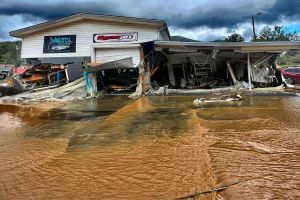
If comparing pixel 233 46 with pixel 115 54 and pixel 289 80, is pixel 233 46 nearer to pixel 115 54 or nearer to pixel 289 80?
pixel 115 54

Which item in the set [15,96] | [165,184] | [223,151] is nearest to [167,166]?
[165,184]

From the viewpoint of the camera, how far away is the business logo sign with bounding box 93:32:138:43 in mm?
22602

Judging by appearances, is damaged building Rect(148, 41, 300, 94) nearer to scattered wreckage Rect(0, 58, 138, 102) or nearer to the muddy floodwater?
scattered wreckage Rect(0, 58, 138, 102)

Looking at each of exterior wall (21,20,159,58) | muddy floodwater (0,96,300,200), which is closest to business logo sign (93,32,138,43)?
exterior wall (21,20,159,58)

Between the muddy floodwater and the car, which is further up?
the car

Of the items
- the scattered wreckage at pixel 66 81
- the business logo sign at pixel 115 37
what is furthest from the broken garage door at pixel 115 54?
the scattered wreckage at pixel 66 81

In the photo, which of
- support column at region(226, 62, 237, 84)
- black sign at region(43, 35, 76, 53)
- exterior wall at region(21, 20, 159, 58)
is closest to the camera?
support column at region(226, 62, 237, 84)

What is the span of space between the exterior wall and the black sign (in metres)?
0.23

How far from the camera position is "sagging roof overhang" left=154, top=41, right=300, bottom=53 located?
17375mm

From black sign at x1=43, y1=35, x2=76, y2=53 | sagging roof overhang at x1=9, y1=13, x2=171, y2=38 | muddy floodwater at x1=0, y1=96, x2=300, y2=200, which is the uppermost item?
sagging roof overhang at x1=9, y1=13, x2=171, y2=38

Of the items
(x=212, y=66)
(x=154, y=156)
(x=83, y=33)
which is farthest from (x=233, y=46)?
(x=154, y=156)

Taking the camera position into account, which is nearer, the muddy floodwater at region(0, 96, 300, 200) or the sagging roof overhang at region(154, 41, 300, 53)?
the muddy floodwater at region(0, 96, 300, 200)

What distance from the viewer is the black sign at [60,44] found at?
2353 cm

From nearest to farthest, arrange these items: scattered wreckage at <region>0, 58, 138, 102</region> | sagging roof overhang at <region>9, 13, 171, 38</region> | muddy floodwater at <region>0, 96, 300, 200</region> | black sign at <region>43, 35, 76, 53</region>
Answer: muddy floodwater at <region>0, 96, 300, 200</region> < scattered wreckage at <region>0, 58, 138, 102</region> < sagging roof overhang at <region>9, 13, 171, 38</region> < black sign at <region>43, 35, 76, 53</region>
